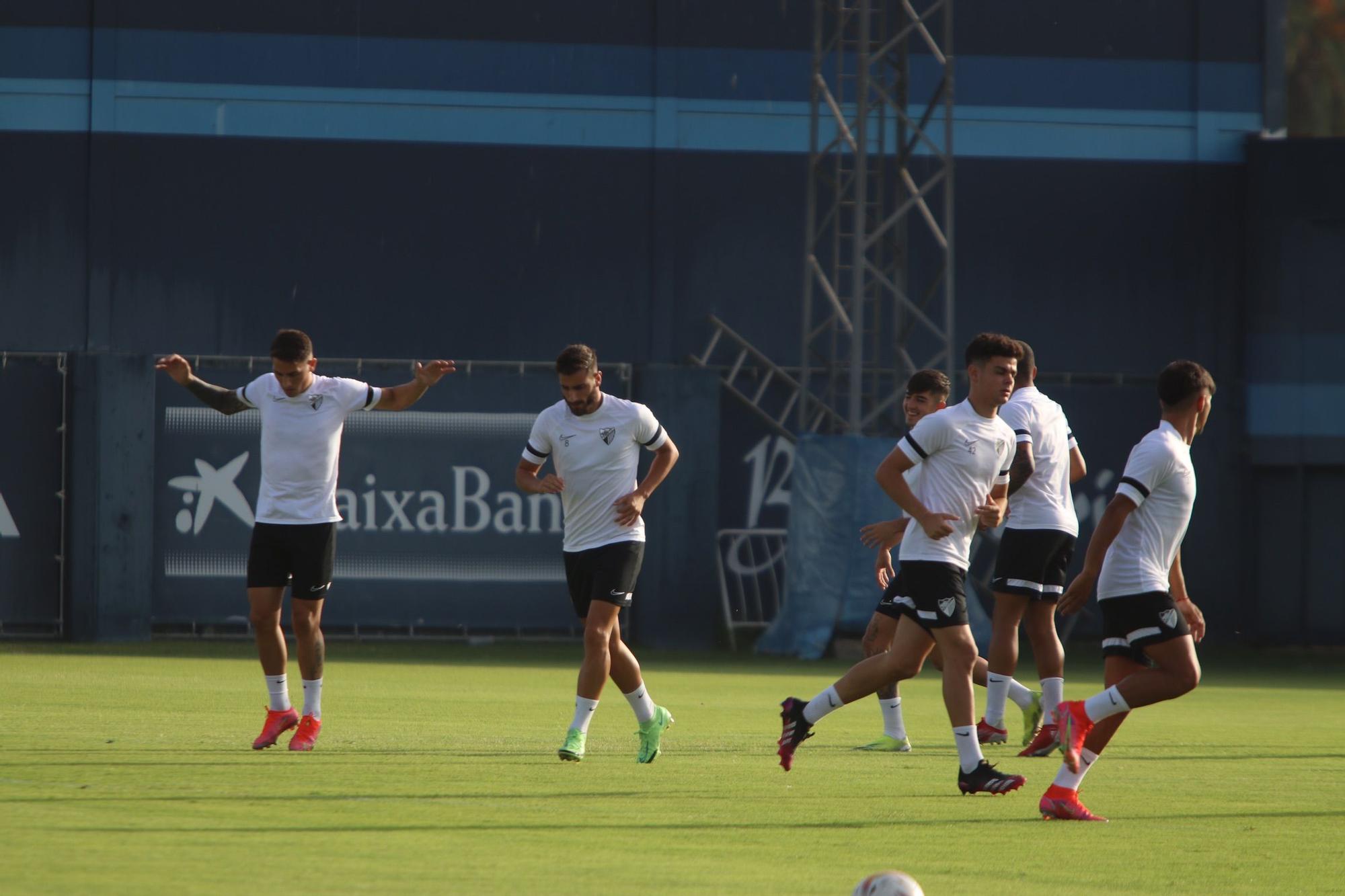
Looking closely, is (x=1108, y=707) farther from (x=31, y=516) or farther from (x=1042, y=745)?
(x=31, y=516)

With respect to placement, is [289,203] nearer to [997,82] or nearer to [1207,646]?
[997,82]

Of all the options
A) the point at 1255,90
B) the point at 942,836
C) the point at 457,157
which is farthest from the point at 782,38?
the point at 942,836

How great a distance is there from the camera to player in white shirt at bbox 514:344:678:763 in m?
9.72

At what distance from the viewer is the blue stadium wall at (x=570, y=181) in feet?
79.4

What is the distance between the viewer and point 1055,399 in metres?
25.2

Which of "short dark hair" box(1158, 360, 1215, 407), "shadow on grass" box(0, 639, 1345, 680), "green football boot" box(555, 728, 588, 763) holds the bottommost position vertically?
"shadow on grass" box(0, 639, 1345, 680)

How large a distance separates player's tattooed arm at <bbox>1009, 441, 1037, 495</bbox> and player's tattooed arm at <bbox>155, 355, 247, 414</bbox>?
4.18 meters

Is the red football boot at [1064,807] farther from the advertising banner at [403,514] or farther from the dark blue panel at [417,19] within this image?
the dark blue panel at [417,19]

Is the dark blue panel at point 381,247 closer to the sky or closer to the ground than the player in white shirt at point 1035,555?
closer to the sky

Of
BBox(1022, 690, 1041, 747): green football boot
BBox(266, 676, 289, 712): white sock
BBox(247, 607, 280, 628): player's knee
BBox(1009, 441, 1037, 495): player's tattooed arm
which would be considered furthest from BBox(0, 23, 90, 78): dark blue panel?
BBox(1022, 690, 1041, 747): green football boot

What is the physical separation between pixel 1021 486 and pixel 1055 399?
15015 mm

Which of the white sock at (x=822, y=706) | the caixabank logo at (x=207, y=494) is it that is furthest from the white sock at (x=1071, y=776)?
the caixabank logo at (x=207, y=494)

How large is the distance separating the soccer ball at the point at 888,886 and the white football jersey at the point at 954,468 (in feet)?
11.2

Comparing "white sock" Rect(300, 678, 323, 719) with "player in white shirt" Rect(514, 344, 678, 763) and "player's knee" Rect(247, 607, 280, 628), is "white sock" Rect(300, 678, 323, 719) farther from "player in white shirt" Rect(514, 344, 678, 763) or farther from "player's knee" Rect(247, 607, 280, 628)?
"player in white shirt" Rect(514, 344, 678, 763)
